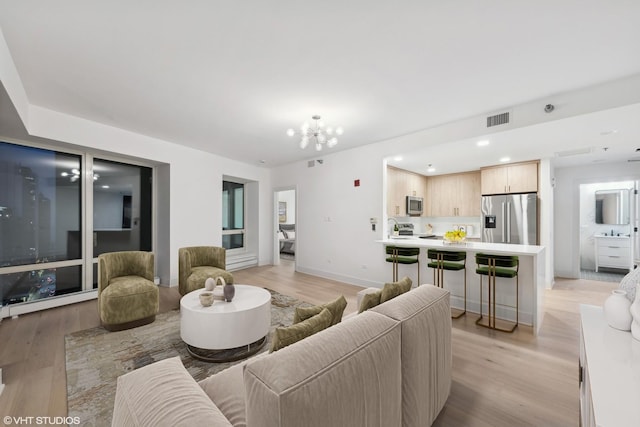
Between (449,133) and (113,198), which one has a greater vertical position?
(449,133)

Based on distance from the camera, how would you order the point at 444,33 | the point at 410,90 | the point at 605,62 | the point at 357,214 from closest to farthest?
the point at 444,33, the point at 605,62, the point at 410,90, the point at 357,214

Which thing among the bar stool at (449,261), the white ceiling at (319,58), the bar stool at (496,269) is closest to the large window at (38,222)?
the white ceiling at (319,58)

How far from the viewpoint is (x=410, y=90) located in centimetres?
294

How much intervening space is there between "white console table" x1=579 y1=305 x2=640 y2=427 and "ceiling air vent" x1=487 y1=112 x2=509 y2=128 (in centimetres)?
273

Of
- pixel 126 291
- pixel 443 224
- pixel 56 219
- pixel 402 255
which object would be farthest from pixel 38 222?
pixel 443 224

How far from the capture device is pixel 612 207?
608 centimetres

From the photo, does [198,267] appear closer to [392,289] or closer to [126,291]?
[126,291]

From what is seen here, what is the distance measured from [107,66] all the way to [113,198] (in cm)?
293

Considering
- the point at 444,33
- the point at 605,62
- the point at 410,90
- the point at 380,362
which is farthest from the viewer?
the point at 410,90

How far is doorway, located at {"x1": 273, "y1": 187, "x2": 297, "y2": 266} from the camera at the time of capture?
7184mm

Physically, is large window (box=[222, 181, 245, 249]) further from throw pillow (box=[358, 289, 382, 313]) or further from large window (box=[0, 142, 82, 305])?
throw pillow (box=[358, 289, 382, 313])

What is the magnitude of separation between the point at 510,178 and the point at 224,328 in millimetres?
5942

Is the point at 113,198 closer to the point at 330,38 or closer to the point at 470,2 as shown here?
the point at 330,38

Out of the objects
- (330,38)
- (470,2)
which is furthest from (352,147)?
(470,2)
